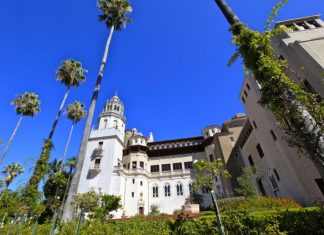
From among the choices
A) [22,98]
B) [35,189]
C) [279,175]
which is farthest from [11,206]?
[279,175]

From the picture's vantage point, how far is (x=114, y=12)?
23.6 m

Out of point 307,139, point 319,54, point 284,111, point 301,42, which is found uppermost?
point 301,42

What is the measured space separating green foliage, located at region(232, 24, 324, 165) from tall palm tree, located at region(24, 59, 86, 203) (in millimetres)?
24604

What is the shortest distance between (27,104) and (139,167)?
2489cm

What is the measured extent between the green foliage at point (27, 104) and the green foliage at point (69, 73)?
668 centimetres

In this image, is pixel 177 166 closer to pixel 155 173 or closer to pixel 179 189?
pixel 155 173

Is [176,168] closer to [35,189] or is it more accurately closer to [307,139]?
[35,189]

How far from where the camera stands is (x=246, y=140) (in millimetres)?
31766

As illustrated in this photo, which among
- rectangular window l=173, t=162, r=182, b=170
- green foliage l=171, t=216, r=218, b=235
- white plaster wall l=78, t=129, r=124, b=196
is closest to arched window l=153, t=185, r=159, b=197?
rectangular window l=173, t=162, r=182, b=170

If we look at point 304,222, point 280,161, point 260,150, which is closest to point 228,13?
point 304,222

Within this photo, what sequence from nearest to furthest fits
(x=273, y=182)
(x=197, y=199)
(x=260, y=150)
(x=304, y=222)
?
(x=304, y=222) < (x=273, y=182) < (x=260, y=150) < (x=197, y=199)

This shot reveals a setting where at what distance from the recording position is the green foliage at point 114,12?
23.4 meters

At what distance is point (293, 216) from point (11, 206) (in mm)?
22577

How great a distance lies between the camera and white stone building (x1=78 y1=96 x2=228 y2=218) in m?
38.5
